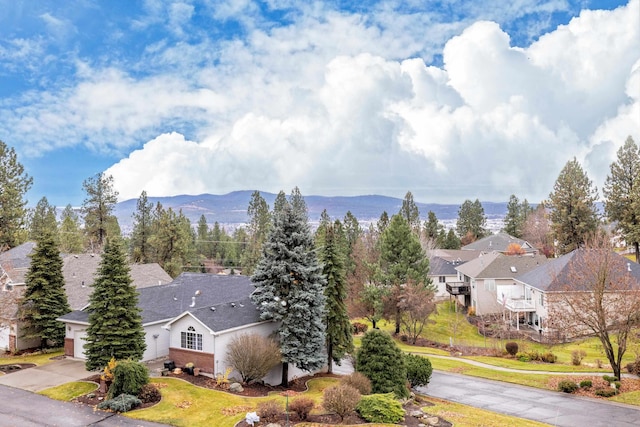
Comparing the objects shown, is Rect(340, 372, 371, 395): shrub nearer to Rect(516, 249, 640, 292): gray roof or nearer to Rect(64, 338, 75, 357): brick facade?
Rect(64, 338, 75, 357): brick facade

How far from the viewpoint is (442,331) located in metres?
48.1

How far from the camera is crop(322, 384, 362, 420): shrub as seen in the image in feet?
58.8

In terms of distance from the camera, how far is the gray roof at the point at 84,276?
37.8 m

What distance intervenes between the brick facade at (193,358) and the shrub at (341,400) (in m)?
9.43

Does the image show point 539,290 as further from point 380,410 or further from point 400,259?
point 380,410

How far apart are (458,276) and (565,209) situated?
1716cm

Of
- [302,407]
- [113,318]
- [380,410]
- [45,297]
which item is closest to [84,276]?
[45,297]

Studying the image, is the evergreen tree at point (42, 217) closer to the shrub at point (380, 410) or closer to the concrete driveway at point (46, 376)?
the concrete driveway at point (46, 376)

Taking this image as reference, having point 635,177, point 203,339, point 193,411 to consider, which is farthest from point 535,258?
point 193,411

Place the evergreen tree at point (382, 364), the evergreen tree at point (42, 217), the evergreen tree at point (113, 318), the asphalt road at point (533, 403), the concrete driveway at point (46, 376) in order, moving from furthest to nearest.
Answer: the evergreen tree at point (42, 217)
the evergreen tree at point (113, 318)
the concrete driveway at point (46, 376)
the evergreen tree at point (382, 364)
the asphalt road at point (533, 403)

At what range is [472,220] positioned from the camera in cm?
11281

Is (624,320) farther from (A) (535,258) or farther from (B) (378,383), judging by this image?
(A) (535,258)

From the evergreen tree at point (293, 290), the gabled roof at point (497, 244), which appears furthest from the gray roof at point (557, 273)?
the gabled roof at point (497, 244)

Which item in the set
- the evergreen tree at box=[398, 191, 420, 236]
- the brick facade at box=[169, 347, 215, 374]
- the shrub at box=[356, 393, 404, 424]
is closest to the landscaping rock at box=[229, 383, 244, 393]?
the brick facade at box=[169, 347, 215, 374]
